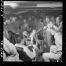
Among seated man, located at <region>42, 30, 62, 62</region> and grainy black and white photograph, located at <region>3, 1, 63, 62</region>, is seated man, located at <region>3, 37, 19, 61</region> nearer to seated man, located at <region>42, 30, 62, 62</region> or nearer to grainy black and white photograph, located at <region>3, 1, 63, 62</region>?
grainy black and white photograph, located at <region>3, 1, 63, 62</region>

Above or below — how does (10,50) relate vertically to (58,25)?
below

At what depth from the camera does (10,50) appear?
1310 millimetres

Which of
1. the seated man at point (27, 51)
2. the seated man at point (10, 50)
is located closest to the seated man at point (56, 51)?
the seated man at point (27, 51)

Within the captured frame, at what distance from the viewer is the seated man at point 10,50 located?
1.30 metres

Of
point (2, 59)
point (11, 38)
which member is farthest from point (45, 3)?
point (2, 59)

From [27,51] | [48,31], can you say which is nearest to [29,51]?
[27,51]

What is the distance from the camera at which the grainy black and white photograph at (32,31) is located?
1303 mm

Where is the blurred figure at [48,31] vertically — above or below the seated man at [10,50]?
above

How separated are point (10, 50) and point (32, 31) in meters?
0.36

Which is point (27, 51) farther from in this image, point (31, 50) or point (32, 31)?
point (32, 31)

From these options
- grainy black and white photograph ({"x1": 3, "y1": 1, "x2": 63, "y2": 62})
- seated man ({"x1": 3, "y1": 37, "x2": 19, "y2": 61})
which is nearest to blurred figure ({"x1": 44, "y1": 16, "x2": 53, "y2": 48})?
grainy black and white photograph ({"x1": 3, "y1": 1, "x2": 63, "y2": 62})

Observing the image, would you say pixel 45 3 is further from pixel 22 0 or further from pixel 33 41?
pixel 33 41

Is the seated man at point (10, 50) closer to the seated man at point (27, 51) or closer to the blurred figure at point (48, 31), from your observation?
the seated man at point (27, 51)

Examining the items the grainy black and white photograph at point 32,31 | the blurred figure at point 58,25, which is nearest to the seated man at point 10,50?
the grainy black and white photograph at point 32,31
